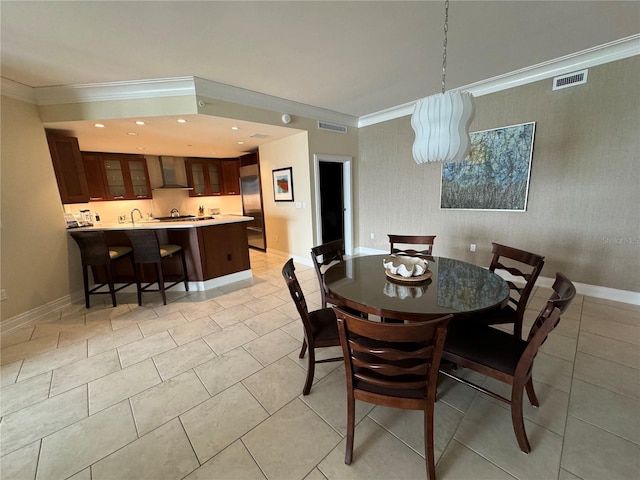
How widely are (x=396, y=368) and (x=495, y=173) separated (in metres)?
3.55

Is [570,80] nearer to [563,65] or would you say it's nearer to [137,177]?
[563,65]

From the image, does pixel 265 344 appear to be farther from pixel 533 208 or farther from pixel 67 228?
pixel 533 208

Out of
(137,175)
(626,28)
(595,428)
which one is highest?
(626,28)

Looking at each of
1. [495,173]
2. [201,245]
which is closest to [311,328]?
[201,245]

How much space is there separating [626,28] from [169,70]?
14.8ft

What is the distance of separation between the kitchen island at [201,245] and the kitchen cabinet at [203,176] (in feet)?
9.20

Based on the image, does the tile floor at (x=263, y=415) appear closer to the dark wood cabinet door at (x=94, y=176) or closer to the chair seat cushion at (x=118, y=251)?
the chair seat cushion at (x=118, y=251)

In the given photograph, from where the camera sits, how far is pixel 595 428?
145 cm

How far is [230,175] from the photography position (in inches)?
269

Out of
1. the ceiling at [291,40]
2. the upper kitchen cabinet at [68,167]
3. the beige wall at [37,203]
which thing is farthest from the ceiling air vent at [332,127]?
the upper kitchen cabinet at [68,167]

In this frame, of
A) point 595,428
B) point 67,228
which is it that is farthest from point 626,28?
point 67,228

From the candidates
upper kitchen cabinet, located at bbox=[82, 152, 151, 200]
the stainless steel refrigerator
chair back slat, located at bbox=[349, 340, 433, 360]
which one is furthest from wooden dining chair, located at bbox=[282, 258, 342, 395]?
upper kitchen cabinet, located at bbox=[82, 152, 151, 200]

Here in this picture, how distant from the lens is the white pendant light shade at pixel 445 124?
1.63 meters

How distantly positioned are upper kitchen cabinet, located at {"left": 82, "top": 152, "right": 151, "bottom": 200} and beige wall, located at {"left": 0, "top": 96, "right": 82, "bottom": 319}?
2.00 m
